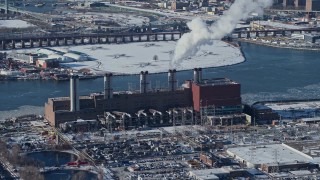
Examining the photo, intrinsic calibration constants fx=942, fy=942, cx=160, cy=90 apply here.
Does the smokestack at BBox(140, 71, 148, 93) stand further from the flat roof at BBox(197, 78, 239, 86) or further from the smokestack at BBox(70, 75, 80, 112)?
the smokestack at BBox(70, 75, 80, 112)

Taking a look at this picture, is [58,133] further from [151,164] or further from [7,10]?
[7,10]

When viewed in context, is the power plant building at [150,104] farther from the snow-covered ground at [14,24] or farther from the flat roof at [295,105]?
the snow-covered ground at [14,24]

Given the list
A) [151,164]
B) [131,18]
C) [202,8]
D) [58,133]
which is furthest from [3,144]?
[202,8]

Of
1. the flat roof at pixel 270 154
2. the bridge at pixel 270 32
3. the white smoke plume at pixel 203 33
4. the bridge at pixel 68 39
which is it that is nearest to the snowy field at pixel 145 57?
the bridge at pixel 68 39

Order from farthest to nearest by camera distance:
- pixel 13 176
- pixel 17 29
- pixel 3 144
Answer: pixel 17 29
pixel 3 144
pixel 13 176

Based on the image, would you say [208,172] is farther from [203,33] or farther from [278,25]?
[278,25]

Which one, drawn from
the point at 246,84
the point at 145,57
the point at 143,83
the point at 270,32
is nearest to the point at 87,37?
the point at 145,57
